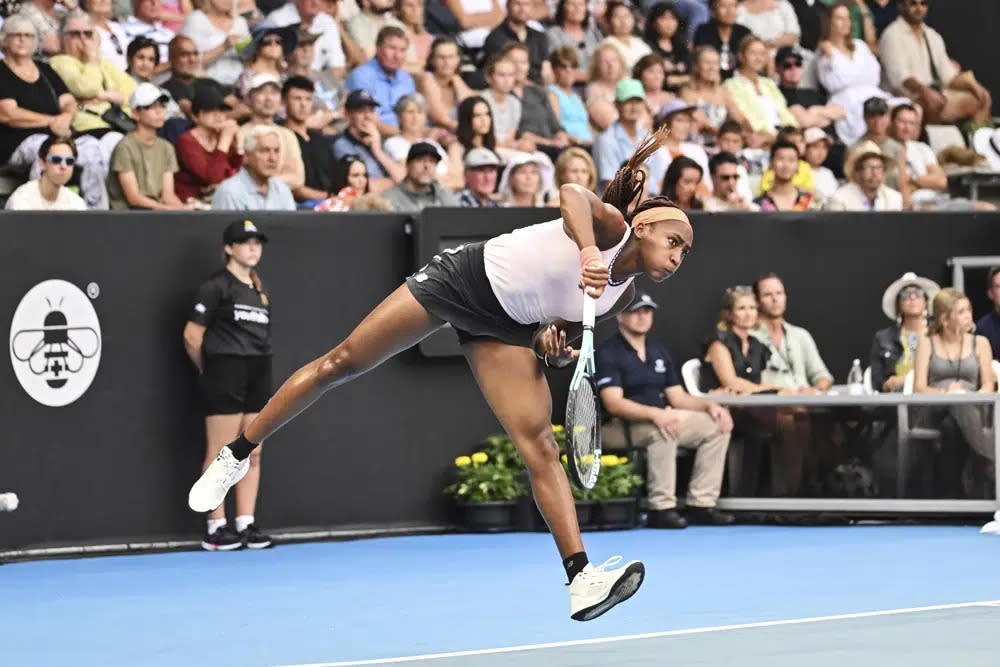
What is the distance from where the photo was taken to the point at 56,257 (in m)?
10.8

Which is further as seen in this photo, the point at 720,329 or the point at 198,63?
the point at 198,63

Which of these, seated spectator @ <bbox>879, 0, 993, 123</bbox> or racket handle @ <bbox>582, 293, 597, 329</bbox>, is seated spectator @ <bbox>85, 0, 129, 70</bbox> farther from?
seated spectator @ <bbox>879, 0, 993, 123</bbox>

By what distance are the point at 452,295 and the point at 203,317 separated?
168 inches

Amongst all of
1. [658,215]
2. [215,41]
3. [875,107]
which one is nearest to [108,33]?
[215,41]

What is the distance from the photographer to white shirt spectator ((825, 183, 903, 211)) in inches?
566

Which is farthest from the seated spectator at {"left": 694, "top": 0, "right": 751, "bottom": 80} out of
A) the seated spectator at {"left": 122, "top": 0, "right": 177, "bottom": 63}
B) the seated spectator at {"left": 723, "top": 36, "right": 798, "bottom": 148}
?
the seated spectator at {"left": 122, "top": 0, "right": 177, "bottom": 63}

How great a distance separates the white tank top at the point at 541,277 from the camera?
269 inches

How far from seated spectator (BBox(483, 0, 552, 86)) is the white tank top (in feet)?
27.5

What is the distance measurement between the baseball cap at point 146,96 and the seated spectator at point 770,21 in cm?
732

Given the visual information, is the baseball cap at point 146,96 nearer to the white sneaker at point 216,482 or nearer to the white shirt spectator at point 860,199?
the white sneaker at point 216,482

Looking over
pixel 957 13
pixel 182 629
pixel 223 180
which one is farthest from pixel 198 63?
pixel 957 13

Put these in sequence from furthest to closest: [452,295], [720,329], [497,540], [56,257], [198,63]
→ [198,63] < [720,329] < [497,540] < [56,257] < [452,295]

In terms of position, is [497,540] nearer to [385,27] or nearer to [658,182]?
[658,182]

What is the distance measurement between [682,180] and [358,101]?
8.79ft
